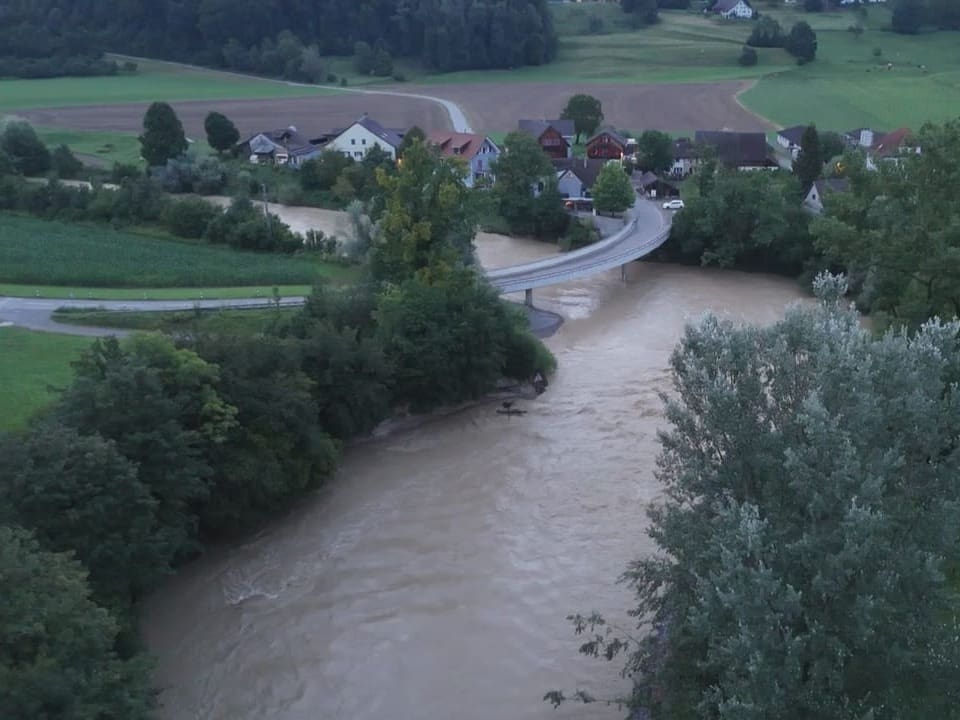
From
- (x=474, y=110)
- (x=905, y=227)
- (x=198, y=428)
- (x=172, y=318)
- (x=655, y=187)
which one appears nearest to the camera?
(x=198, y=428)

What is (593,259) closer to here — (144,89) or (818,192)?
(818,192)

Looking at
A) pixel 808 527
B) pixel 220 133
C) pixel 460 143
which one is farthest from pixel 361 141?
pixel 808 527

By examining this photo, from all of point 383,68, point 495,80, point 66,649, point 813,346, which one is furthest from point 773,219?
point 383,68

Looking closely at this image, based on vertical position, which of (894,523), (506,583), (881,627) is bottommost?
(506,583)

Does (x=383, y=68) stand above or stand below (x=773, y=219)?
above

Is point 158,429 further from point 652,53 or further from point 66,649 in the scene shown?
point 652,53

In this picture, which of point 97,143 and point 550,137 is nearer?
point 550,137

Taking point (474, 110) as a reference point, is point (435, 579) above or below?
below

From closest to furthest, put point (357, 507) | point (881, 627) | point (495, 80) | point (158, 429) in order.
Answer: point (881, 627) → point (158, 429) → point (357, 507) → point (495, 80)
